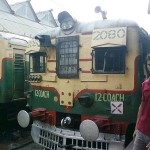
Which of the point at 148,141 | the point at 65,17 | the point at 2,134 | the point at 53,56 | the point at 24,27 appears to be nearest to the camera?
the point at 148,141

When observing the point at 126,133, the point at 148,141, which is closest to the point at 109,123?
the point at 126,133

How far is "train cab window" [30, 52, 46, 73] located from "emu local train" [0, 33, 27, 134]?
1.33 m

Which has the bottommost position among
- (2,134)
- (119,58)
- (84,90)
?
(2,134)

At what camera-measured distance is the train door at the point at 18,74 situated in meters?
7.80

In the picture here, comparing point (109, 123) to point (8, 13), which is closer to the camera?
point (109, 123)

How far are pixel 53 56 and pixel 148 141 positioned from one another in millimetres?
3090

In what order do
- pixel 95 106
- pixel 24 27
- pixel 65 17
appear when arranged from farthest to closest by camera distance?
pixel 24 27, pixel 65 17, pixel 95 106

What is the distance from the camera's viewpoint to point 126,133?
475 centimetres

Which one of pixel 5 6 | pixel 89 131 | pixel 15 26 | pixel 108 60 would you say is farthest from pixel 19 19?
pixel 89 131

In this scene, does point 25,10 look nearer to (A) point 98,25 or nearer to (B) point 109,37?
(A) point 98,25

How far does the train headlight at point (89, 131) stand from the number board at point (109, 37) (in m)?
1.41

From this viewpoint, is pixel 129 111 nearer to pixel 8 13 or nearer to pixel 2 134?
pixel 2 134

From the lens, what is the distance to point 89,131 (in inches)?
180

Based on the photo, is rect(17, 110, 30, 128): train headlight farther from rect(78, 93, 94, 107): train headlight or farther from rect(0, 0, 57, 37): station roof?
rect(0, 0, 57, 37): station roof
